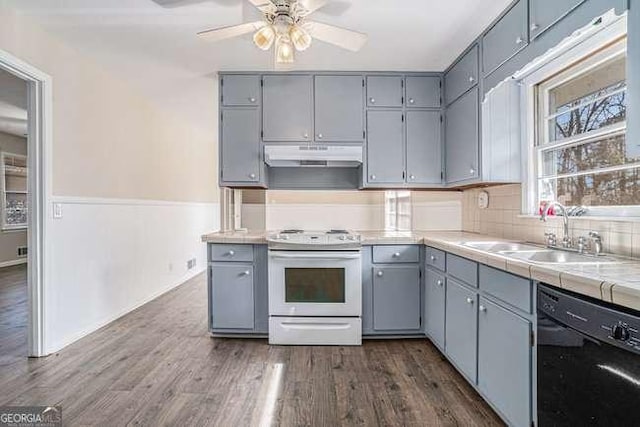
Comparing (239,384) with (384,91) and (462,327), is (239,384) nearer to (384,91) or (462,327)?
(462,327)

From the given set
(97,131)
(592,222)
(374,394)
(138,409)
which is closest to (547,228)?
(592,222)

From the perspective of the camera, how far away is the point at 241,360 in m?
2.47

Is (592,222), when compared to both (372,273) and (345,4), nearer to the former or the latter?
(372,273)

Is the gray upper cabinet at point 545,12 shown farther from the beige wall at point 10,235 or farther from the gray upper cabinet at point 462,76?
the beige wall at point 10,235

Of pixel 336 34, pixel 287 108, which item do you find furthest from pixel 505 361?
pixel 287 108

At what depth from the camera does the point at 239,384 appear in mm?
2133

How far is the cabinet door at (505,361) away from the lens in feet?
4.85

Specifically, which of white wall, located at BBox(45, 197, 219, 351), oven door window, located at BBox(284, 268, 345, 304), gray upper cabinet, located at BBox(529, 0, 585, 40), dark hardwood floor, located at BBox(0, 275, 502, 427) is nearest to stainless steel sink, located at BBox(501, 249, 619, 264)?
dark hardwood floor, located at BBox(0, 275, 502, 427)

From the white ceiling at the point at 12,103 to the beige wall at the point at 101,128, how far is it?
24.6 inches

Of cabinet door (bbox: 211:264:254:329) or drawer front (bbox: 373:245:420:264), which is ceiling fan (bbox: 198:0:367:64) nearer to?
drawer front (bbox: 373:245:420:264)

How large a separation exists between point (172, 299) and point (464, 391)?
10.7ft

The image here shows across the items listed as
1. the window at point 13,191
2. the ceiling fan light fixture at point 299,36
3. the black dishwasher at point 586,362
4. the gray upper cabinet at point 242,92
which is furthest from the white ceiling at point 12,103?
the black dishwasher at point 586,362

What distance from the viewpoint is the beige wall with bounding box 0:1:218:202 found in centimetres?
250

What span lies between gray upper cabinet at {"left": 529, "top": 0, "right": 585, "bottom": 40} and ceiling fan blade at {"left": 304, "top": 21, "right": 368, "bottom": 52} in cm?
89
